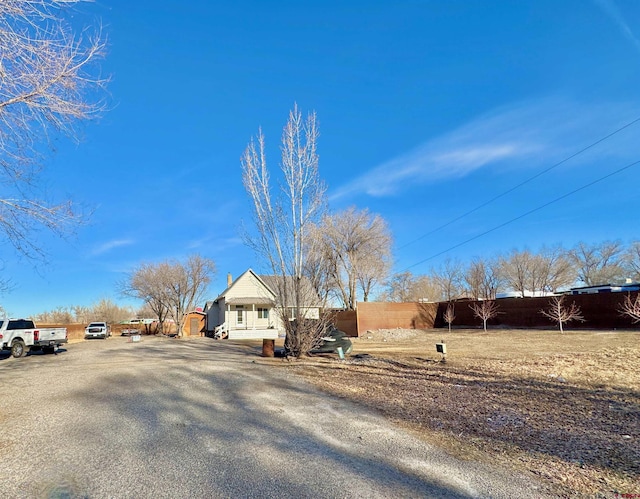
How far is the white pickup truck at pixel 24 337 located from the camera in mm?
18188

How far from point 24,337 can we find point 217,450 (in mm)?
18790

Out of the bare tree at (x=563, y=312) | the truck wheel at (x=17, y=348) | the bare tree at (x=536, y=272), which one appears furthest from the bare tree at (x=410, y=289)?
the truck wheel at (x=17, y=348)

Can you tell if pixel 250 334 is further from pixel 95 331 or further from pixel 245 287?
pixel 95 331

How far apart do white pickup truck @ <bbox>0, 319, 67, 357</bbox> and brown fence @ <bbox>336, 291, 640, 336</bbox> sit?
18.5 metres

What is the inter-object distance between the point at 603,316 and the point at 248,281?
25.4 meters

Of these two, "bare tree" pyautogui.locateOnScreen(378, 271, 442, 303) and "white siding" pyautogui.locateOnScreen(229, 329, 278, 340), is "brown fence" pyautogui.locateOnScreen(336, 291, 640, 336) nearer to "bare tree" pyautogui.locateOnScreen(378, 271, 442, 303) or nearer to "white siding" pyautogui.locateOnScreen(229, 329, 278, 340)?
"white siding" pyautogui.locateOnScreen(229, 329, 278, 340)

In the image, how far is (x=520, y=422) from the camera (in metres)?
5.91

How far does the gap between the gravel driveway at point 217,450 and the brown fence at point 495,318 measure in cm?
2245

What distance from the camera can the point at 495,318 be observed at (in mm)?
30609

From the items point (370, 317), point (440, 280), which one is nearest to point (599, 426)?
point (370, 317)

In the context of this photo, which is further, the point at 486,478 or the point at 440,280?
the point at 440,280

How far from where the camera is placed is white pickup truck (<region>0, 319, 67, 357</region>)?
18.2 metres

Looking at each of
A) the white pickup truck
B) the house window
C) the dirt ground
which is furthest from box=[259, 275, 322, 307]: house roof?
the house window

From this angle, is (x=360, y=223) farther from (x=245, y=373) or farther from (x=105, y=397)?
(x=105, y=397)
